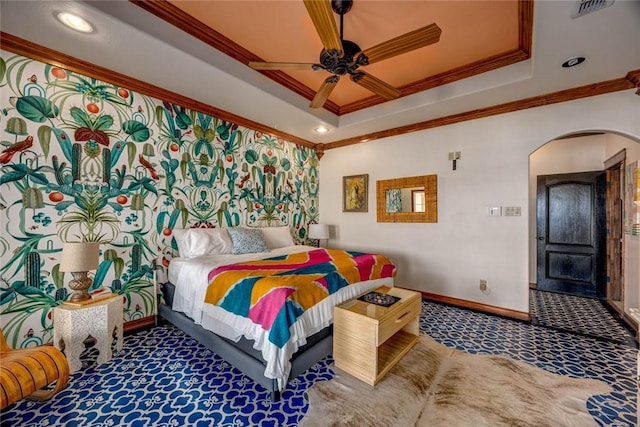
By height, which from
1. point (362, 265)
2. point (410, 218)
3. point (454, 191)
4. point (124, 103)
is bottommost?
point (362, 265)

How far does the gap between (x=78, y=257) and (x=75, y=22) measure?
6.12ft

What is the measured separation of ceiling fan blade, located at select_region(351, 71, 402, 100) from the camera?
245 cm

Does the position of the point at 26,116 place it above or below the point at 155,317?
above

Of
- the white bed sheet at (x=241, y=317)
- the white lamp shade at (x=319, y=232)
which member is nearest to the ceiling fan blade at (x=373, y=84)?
the white bed sheet at (x=241, y=317)

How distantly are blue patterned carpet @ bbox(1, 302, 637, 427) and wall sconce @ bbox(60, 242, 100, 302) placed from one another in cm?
66

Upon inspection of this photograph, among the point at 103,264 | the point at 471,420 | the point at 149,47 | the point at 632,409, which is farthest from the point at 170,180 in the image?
the point at 632,409

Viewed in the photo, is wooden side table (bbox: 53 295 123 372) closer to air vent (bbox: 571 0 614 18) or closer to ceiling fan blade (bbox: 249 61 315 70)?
ceiling fan blade (bbox: 249 61 315 70)

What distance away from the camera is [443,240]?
3.89 metres

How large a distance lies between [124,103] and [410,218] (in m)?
4.02

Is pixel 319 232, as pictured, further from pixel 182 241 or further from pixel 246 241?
pixel 182 241

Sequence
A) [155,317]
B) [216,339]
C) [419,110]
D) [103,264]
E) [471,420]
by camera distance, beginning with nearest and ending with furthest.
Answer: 1. [471,420]
2. [216,339]
3. [103,264]
4. [155,317]
5. [419,110]

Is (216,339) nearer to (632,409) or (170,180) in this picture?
(170,180)

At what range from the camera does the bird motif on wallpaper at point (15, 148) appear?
2168 mm

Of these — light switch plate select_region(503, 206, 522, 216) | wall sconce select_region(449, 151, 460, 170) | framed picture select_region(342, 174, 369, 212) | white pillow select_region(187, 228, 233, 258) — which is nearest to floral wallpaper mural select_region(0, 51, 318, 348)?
white pillow select_region(187, 228, 233, 258)
